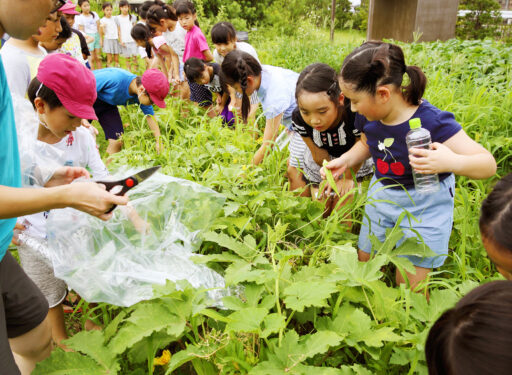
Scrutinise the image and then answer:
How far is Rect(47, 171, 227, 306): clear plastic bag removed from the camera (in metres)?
1.56

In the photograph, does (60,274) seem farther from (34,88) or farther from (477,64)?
(477,64)

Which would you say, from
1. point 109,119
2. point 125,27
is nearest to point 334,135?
point 109,119

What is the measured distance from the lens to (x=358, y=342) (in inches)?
52.9

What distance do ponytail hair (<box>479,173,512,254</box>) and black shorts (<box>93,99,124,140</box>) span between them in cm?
322

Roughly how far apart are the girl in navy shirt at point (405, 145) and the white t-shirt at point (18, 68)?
2.07 metres

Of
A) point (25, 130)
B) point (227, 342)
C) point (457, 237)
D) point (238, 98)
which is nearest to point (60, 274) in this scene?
point (25, 130)

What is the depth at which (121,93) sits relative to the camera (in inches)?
137

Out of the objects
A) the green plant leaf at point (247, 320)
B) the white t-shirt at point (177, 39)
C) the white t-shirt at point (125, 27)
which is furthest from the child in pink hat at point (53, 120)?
the white t-shirt at point (125, 27)

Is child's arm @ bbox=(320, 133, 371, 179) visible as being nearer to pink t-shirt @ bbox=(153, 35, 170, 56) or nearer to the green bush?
pink t-shirt @ bbox=(153, 35, 170, 56)

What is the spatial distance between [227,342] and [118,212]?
2.89 ft

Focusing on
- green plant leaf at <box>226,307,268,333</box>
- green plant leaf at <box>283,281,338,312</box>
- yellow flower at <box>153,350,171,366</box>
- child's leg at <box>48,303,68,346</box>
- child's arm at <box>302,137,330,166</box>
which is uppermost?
child's arm at <box>302,137,330,166</box>

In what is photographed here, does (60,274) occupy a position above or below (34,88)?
below

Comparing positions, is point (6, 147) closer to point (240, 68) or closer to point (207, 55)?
point (240, 68)

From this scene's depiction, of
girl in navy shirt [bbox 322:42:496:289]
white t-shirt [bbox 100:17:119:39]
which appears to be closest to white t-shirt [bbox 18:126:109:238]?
girl in navy shirt [bbox 322:42:496:289]
